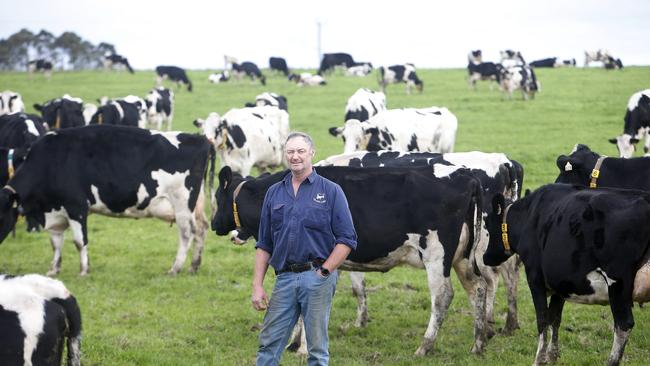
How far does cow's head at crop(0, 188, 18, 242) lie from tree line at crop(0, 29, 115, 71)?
87.3 meters

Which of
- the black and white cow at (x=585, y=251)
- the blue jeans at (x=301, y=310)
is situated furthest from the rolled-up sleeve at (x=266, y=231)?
the black and white cow at (x=585, y=251)

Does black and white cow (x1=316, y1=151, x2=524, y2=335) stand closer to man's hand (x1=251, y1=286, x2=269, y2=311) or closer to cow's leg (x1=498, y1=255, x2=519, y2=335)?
cow's leg (x1=498, y1=255, x2=519, y2=335)

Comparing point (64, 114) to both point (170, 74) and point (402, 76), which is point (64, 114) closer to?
point (402, 76)

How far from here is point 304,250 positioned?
23.2 feet

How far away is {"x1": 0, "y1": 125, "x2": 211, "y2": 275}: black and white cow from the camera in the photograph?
14.9 meters

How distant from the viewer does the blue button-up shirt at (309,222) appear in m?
7.06

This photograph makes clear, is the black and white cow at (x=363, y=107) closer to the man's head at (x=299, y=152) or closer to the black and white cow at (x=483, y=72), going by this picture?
the black and white cow at (x=483, y=72)

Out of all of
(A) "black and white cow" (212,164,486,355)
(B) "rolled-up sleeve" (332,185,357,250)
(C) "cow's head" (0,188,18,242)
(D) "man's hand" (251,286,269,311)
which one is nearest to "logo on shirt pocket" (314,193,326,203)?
(B) "rolled-up sleeve" (332,185,357,250)

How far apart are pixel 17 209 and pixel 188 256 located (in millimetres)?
3422

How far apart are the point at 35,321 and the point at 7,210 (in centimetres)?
806

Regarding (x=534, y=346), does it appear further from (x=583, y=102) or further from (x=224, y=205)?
(x=583, y=102)

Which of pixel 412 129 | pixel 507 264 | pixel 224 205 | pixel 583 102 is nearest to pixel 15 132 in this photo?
pixel 412 129

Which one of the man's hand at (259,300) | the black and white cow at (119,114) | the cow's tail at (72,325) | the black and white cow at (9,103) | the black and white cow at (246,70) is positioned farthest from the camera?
the black and white cow at (246,70)

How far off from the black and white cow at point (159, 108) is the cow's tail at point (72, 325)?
1150 inches
